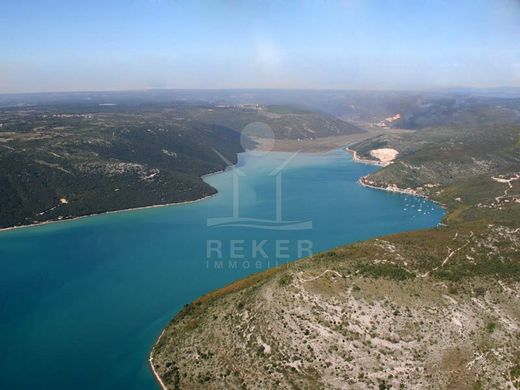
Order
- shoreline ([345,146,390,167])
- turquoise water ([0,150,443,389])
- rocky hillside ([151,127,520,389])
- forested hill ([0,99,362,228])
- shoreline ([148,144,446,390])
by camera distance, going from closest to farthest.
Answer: rocky hillside ([151,127,520,389]) < shoreline ([148,144,446,390]) < turquoise water ([0,150,443,389]) < forested hill ([0,99,362,228]) < shoreline ([345,146,390,167])

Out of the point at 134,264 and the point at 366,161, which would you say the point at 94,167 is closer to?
the point at 134,264

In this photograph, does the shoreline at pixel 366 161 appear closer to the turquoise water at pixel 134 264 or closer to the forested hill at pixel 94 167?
the turquoise water at pixel 134 264

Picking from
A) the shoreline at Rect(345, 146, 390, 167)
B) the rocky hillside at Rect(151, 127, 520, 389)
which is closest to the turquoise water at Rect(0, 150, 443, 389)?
the rocky hillside at Rect(151, 127, 520, 389)

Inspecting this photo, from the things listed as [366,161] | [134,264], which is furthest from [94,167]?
[366,161]

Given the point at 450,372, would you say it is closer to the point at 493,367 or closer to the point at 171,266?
the point at 493,367

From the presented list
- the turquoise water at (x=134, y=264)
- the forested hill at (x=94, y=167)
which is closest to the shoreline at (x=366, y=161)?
the turquoise water at (x=134, y=264)

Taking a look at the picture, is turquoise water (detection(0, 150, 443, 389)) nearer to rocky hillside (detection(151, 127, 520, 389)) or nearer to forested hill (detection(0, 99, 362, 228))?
rocky hillside (detection(151, 127, 520, 389))

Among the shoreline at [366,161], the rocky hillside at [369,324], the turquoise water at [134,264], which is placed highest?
the rocky hillside at [369,324]
